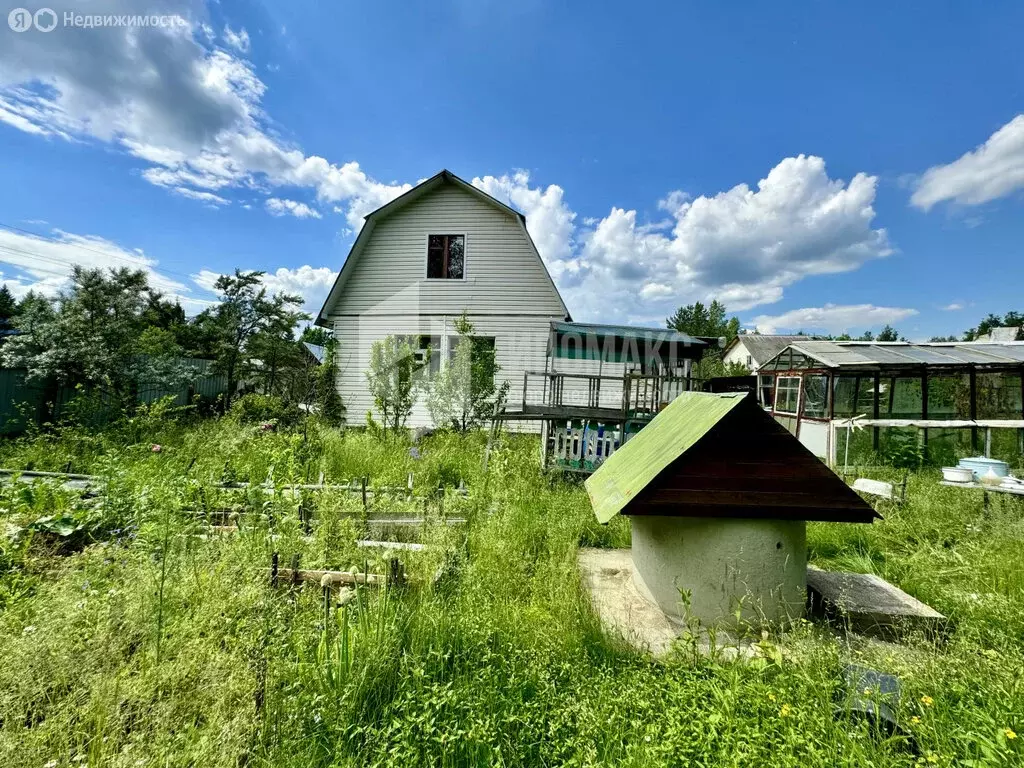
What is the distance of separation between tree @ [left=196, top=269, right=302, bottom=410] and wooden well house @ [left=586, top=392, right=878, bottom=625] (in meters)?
16.9

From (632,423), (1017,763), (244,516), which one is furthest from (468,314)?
(1017,763)

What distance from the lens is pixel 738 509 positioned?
288 cm

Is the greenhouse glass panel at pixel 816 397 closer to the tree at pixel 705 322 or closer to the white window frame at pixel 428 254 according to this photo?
the white window frame at pixel 428 254

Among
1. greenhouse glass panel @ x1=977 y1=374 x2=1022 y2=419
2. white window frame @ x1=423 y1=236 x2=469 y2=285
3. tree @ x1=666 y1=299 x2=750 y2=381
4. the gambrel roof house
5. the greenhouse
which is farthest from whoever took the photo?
tree @ x1=666 y1=299 x2=750 y2=381

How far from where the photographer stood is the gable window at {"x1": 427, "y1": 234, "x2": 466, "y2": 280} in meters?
13.5

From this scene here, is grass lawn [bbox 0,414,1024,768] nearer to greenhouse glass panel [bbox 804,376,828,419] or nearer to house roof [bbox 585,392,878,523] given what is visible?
house roof [bbox 585,392,878,523]

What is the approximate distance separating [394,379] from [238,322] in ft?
28.9

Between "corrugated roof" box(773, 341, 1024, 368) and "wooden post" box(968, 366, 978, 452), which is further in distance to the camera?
"wooden post" box(968, 366, 978, 452)

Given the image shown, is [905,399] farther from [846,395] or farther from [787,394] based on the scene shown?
[787,394]

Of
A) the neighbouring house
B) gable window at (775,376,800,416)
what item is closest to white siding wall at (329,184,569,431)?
gable window at (775,376,800,416)

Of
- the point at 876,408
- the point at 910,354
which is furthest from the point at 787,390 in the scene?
the point at 910,354

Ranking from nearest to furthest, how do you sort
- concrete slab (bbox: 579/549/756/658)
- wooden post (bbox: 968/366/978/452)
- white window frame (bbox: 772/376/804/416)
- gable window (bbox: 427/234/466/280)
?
concrete slab (bbox: 579/549/756/658) < wooden post (bbox: 968/366/978/452) < white window frame (bbox: 772/376/804/416) < gable window (bbox: 427/234/466/280)

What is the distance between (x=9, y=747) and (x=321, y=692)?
1261 mm

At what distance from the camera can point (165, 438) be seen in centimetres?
756
